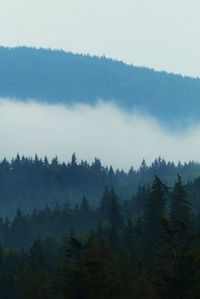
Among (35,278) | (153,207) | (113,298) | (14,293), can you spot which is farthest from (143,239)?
(113,298)

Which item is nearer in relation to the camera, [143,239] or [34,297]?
[34,297]

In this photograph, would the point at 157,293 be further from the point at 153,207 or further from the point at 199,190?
the point at 199,190

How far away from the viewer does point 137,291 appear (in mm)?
54812

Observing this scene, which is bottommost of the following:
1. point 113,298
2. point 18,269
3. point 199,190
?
point 113,298

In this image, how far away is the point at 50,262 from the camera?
439 ft

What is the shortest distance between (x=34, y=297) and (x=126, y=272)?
14.4m

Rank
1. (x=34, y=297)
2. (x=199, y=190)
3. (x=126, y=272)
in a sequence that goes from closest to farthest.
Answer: (x=126, y=272) → (x=34, y=297) → (x=199, y=190)

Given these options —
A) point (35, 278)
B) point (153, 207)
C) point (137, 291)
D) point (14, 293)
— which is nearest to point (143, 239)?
point (153, 207)

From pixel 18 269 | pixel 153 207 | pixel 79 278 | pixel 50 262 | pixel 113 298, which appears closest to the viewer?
pixel 79 278

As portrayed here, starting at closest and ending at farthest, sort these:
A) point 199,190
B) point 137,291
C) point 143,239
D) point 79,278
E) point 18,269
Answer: point 79,278 < point 137,291 < point 143,239 < point 18,269 < point 199,190

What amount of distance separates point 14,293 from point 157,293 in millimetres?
73013

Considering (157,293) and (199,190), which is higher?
(199,190)

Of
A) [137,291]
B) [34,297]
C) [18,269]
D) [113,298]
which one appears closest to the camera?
[113,298]

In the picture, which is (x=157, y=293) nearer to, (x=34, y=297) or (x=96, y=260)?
(x=96, y=260)
